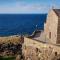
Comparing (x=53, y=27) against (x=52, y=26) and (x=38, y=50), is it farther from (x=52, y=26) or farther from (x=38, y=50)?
(x=38, y=50)

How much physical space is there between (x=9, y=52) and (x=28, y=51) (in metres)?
15.2

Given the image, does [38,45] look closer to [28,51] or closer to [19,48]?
[28,51]

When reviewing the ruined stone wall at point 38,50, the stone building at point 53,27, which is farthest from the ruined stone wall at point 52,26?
the ruined stone wall at point 38,50

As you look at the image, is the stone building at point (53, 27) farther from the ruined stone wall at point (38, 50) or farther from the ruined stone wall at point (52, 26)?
the ruined stone wall at point (38, 50)

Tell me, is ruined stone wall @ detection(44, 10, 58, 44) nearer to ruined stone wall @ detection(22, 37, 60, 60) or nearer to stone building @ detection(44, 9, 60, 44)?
stone building @ detection(44, 9, 60, 44)

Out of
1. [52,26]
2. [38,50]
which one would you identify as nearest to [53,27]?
[52,26]

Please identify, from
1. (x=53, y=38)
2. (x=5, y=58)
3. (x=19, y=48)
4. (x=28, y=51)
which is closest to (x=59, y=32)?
(x=53, y=38)

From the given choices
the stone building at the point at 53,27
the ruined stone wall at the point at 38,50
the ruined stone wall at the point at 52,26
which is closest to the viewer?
the ruined stone wall at the point at 38,50

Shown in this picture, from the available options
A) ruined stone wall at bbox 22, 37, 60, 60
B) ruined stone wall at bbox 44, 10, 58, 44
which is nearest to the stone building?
ruined stone wall at bbox 44, 10, 58, 44

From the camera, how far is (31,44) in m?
64.6

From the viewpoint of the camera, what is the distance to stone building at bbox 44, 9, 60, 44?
63.1 m

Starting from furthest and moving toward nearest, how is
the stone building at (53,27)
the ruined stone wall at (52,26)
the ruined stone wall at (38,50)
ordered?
the ruined stone wall at (52,26) < the stone building at (53,27) < the ruined stone wall at (38,50)

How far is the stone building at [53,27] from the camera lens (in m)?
63.1

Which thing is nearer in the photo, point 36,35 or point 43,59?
point 43,59
